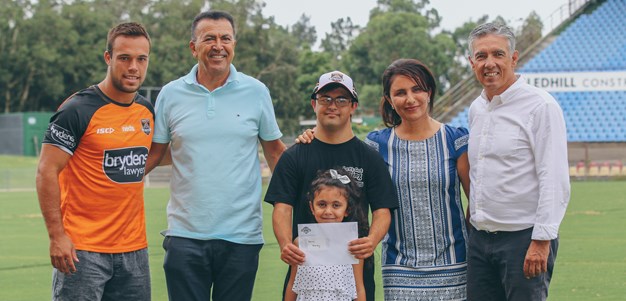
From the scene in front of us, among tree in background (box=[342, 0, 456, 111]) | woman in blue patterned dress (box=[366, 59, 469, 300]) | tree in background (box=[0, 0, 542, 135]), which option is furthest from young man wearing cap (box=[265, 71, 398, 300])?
tree in background (box=[342, 0, 456, 111])

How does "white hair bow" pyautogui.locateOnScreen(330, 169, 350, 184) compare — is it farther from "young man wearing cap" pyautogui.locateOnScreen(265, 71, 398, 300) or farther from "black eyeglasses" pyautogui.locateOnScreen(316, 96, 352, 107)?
"black eyeglasses" pyautogui.locateOnScreen(316, 96, 352, 107)

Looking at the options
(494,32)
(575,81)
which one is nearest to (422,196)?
(494,32)

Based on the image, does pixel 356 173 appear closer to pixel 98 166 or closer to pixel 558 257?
pixel 98 166

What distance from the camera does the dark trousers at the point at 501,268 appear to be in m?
4.95

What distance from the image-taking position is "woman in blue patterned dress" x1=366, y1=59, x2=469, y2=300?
503 centimetres

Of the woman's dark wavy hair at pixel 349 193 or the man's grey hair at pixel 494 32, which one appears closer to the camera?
the woman's dark wavy hair at pixel 349 193

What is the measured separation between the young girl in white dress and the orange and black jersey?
973 millimetres

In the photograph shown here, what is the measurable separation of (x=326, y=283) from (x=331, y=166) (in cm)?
59

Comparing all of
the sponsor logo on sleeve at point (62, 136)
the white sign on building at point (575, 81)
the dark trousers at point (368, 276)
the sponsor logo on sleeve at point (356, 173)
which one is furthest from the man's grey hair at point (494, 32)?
the white sign on building at point (575, 81)

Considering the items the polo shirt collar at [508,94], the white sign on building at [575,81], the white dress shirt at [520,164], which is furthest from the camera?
the white sign on building at [575,81]

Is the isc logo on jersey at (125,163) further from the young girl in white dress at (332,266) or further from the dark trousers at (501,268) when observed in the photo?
the dark trousers at (501,268)

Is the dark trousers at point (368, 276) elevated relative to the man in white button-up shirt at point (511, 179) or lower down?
lower down

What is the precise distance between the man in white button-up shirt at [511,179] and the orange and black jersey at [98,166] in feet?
5.94

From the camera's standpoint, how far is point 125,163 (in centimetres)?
516
